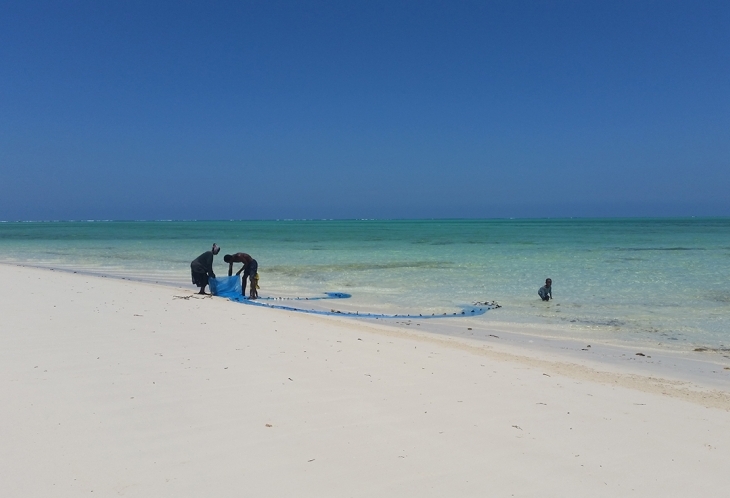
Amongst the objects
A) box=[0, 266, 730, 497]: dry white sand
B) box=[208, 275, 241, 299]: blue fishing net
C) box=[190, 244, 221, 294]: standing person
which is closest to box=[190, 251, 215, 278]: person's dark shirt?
box=[190, 244, 221, 294]: standing person

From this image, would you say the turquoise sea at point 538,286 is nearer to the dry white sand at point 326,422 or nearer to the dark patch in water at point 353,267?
the dark patch in water at point 353,267

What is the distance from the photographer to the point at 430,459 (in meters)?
3.69

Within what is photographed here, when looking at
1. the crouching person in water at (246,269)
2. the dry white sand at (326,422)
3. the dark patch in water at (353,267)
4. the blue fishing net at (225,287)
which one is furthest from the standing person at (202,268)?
the dark patch in water at (353,267)

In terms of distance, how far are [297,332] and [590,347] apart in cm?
494

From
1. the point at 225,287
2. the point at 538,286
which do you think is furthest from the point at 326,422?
the point at 538,286

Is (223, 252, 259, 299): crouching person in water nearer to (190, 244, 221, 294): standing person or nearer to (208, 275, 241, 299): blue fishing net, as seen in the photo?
(208, 275, 241, 299): blue fishing net

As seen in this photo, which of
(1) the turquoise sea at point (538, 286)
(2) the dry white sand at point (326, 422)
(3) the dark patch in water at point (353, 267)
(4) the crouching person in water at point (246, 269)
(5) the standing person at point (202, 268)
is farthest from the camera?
(3) the dark patch in water at point (353, 267)

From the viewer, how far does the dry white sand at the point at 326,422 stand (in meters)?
3.38

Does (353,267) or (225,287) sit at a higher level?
(225,287)

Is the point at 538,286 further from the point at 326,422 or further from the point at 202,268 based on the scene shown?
the point at 326,422

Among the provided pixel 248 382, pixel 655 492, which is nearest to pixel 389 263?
pixel 248 382

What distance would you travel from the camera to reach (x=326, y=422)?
14.0 feet

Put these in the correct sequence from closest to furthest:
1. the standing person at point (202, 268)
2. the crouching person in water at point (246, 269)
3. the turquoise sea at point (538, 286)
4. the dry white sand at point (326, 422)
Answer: the dry white sand at point (326, 422) < the turquoise sea at point (538, 286) < the standing person at point (202, 268) < the crouching person in water at point (246, 269)

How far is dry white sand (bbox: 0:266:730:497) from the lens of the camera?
11.1 ft
